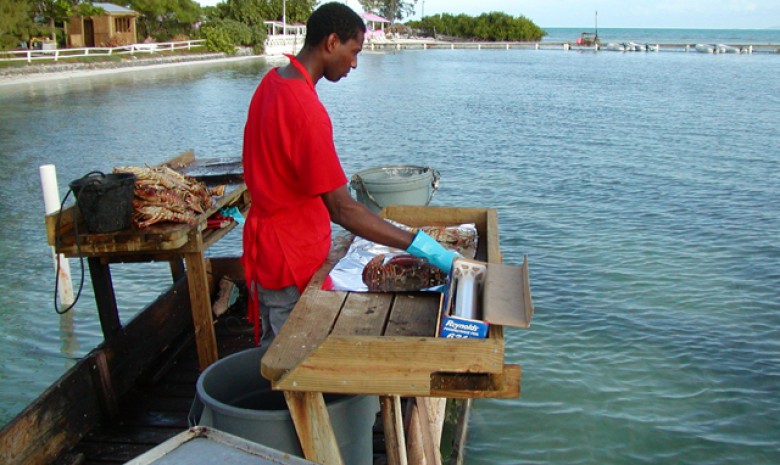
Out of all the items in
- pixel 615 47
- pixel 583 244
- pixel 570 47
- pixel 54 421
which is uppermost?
pixel 570 47

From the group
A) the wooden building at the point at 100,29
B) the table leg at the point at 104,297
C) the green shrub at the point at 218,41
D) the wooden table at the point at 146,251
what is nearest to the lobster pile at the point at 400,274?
the wooden table at the point at 146,251

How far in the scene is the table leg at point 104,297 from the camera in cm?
479

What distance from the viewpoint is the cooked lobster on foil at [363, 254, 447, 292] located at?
3.33 metres

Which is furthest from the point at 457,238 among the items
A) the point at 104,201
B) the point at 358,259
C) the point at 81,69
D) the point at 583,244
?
the point at 81,69

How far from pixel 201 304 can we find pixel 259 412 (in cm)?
209

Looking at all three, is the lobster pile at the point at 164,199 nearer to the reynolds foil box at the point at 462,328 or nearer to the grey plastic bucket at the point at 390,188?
the grey plastic bucket at the point at 390,188

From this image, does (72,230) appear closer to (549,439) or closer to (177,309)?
(177,309)

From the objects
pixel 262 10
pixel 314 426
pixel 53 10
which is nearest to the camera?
pixel 314 426

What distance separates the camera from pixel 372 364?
8.60 feet

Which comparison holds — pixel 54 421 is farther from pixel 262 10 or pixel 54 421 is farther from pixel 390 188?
pixel 262 10

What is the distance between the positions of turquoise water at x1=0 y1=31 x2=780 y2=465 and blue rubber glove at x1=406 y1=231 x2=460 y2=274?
2.91 m

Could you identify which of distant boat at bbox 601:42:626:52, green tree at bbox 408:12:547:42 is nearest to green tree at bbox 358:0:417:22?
green tree at bbox 408:12:547:42

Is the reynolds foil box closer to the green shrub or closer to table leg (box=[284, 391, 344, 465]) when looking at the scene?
table leg (box=[284, 391, 344, 465])

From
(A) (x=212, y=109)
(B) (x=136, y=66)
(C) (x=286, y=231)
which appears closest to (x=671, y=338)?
(C) (x=286, y=231)
